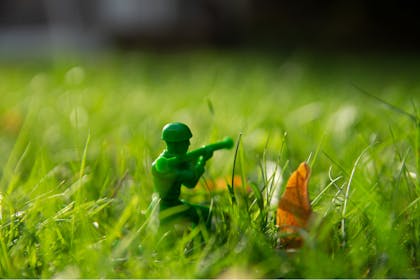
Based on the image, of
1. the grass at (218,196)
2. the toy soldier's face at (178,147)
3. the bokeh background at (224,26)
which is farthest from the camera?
the bokeh background at (224,26)

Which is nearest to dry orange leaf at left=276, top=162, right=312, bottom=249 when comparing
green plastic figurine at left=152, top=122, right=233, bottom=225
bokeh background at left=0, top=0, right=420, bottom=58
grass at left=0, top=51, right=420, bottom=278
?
grass at left=0, top=51, right=420, bottom=278

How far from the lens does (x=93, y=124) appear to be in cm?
243

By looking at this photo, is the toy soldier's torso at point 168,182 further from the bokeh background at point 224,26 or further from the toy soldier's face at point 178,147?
the bokeh background at point 224,26

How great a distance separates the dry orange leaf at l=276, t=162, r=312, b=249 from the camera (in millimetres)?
1197

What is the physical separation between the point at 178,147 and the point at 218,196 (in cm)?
27

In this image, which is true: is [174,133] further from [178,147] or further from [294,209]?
[294,209]

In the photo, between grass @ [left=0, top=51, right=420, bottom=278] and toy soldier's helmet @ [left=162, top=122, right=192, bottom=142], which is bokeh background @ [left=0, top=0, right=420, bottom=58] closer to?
grass @ [left=0, top=51, right=420, bottom=278]

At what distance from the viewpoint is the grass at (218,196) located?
1.12 meters

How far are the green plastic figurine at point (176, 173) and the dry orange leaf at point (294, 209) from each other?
15cm

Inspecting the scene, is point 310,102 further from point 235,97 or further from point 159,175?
point 159,175

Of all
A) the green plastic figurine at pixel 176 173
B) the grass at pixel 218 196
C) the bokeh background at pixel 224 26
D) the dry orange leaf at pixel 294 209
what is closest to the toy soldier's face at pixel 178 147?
the green plastic figurine at pixel 176 173

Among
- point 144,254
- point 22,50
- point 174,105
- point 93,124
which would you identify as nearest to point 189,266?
point 144,254

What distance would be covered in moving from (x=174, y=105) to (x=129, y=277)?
6.34 ft

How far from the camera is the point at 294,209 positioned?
4.00 feet
